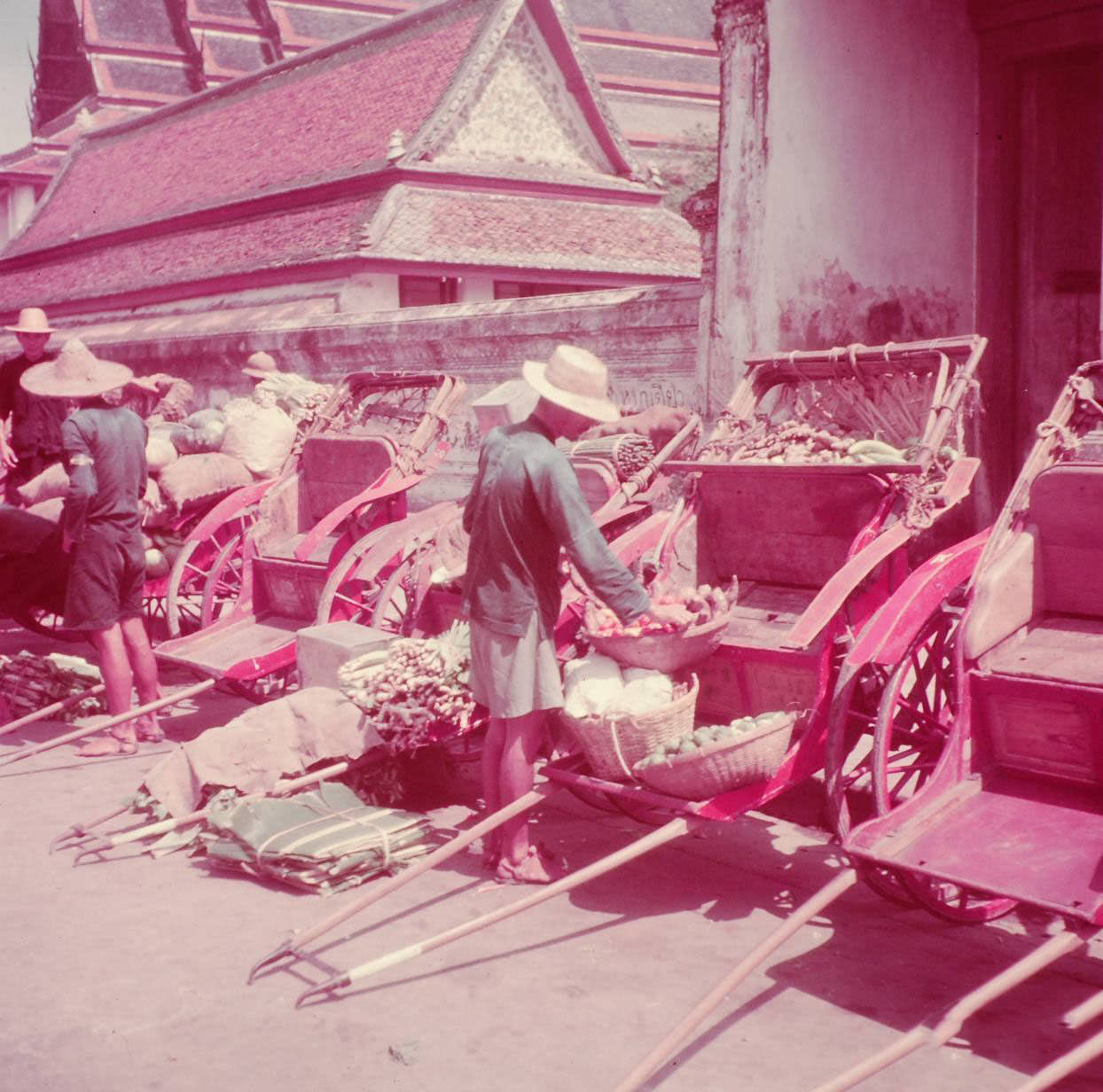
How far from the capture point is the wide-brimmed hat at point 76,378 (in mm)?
6449

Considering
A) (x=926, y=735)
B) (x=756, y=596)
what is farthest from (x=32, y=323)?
(x=926, y=735)

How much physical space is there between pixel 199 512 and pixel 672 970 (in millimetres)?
4711

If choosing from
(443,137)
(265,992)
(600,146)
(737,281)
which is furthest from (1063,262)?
(600,146)

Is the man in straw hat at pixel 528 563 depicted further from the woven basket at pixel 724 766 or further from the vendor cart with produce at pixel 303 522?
the vendor cart with produce at pixel 303 522

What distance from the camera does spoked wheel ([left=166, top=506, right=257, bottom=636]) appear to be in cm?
715

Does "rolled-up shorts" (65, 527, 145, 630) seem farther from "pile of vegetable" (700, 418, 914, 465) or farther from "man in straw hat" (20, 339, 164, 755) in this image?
"pile of vegetable" (700, 418, 914, 465)

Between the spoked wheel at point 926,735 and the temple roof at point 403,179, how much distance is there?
12883mm

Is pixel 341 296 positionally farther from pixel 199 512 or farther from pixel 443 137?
pixel 199 512

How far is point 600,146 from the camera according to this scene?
2039cm

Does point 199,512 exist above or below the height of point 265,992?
above

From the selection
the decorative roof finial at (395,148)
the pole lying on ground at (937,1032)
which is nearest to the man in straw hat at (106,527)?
the pole lying on ground at (937,1032)

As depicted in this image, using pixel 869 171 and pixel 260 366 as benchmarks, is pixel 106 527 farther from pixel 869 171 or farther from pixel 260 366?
pixel 869 171

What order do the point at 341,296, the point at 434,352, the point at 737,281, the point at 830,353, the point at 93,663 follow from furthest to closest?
the point at 341,296 → the point at 434,352 → the point at 93,663 → the point at 737,281 → the point at 830,353

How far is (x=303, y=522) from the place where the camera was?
7.62 m
